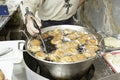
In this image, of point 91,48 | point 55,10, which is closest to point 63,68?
point 91,48

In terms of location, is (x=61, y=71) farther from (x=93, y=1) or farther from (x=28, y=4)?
(x=93, y=1)

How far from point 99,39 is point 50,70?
0.36m

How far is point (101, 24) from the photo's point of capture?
2.36 meters

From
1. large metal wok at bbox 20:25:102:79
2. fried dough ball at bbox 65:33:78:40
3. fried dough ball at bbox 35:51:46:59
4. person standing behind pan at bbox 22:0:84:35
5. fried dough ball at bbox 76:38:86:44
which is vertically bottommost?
large metal wok at bbox 20:25:102:79

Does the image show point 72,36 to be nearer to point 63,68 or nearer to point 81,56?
point 81,56

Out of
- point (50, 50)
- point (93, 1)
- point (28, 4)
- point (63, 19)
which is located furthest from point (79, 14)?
point (50, 50)

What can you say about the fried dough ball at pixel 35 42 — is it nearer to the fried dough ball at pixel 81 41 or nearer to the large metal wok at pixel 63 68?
the large metal wok at pixel 63 68

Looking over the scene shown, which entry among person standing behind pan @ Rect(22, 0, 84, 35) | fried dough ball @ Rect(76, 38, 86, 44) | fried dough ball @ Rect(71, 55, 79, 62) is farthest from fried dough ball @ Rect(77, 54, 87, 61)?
person standing behind pan @ Rect(22, 0, 84, 35)

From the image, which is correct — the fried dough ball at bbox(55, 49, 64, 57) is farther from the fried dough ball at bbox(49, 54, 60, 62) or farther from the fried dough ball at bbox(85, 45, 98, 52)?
the fried dough ball at bbox(85, 45, 98, 52)

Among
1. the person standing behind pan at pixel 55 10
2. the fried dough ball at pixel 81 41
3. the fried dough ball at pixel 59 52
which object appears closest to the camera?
the fried dough ball at pixel 59 52

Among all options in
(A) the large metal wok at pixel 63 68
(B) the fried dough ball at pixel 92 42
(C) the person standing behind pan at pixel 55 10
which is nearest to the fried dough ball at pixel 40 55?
(A) the large metal wok at pixel 63 68

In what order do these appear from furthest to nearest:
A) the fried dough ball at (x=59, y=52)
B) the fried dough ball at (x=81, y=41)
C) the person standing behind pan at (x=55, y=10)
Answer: the person standing behind pan at (x=55, y=10) → the fried dough ball at (x=81, y=41) → the fried dough ball at (x=59, y=52)

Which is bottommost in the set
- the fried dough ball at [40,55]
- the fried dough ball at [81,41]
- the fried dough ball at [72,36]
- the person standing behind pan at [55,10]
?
the fried dough ball at [40,55]

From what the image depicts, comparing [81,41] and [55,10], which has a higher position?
[55,10]
